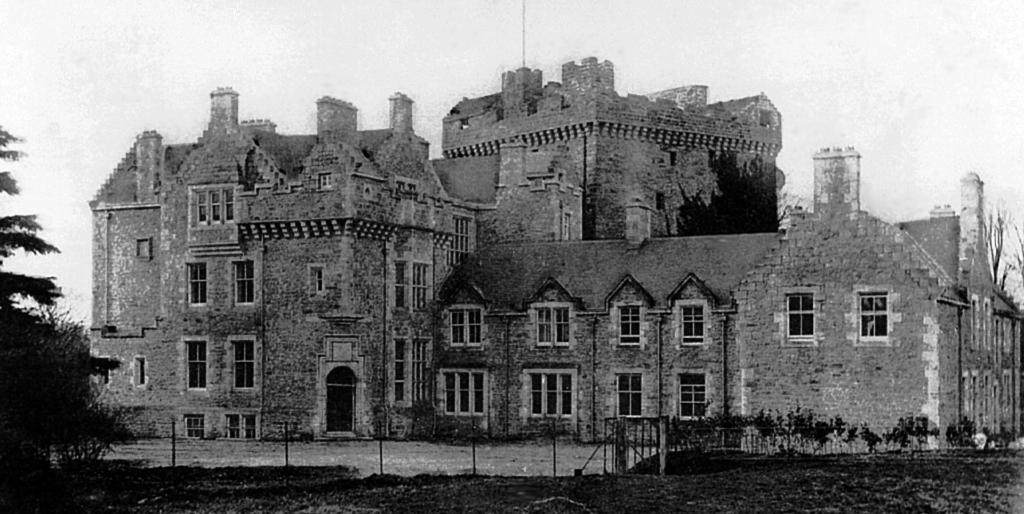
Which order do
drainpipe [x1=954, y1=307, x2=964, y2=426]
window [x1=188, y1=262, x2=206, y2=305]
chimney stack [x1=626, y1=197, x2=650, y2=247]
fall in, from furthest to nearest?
chimney stack [x1=626, y1=197, x2=650, y2=247]
window [x1=188, y1=262, x2=206, y2=305]
drainpipe [x1=954, y1=307, x2=964, y2=426]

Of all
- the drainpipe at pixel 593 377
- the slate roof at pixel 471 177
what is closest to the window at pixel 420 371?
the drainpipe at pixel 593 377

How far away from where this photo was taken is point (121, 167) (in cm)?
5166

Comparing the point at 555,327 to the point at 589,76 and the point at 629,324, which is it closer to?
the point at 629,324

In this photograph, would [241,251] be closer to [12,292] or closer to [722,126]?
[12,292]

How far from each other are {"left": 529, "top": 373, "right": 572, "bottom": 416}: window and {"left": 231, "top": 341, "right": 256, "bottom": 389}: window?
899 centimetres

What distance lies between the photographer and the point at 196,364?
43.3 meters

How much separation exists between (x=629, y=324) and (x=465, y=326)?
233 inches

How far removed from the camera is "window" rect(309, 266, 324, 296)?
41.4 m

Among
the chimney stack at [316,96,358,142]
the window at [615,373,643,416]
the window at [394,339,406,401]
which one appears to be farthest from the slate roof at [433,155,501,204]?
the window at [615,373,643,416]

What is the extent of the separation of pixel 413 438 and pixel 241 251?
821 centimetres

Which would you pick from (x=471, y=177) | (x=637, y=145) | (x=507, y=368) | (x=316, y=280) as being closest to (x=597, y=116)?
(x=637, y=145)

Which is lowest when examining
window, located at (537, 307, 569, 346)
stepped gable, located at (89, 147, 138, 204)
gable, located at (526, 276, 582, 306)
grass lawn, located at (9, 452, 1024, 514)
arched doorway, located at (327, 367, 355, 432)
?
grass lawn, located at (9, 452, 1024, 514)

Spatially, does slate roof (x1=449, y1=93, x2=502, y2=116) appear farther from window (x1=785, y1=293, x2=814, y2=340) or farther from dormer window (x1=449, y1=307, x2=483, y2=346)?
window (x1=785, y1=293, x2=814, y2=340)

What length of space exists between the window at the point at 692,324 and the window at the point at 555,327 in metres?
3.89
